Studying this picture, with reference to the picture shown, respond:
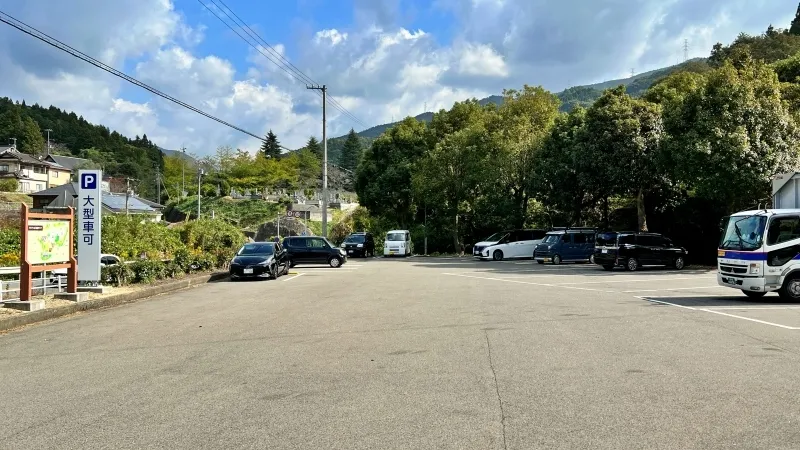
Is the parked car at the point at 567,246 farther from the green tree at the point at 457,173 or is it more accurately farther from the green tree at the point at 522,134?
the green tree at the point at 457,173

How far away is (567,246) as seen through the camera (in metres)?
31.2

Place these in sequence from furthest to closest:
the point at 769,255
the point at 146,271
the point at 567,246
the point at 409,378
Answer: the point at 567,246, the point at 146,271, the point at 769,255, the point at 409,378

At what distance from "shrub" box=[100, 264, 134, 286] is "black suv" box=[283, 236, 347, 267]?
40.8ft

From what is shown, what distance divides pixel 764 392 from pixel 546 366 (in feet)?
7.17

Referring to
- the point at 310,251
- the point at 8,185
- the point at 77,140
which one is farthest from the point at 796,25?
the point at 77,140

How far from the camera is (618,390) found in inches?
239

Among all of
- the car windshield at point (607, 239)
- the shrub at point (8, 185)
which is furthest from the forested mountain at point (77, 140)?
the car windshield at point (607, 239)

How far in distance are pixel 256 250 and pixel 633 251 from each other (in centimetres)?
1511

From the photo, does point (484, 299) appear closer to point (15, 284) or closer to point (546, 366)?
point (546, 366)

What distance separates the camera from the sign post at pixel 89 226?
48.9 ft

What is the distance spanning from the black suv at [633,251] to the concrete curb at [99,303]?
15851mm

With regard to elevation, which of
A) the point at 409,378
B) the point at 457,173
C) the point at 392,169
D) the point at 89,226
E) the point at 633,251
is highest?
the point at 392,169

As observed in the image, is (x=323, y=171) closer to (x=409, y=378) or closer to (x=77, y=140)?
(x=409, y=378)

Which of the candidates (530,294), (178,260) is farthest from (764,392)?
(178,260)
